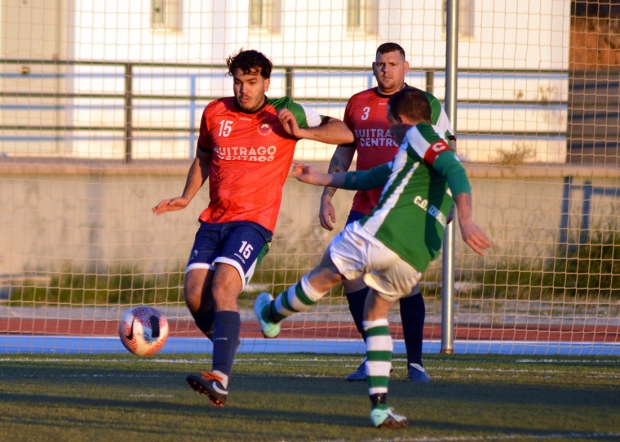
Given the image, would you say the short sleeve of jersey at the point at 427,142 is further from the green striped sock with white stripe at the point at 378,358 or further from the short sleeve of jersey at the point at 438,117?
the short sleeve of jersey at the point at 438,117

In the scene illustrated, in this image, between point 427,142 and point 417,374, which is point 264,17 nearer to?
point 417,374

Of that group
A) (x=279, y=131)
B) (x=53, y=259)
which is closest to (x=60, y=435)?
(x=279, y=131)

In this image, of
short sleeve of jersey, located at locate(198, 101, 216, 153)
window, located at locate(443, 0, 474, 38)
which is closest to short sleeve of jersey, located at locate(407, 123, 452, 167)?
short sleeve of jersey, located at locate(198, 101, 216, 153)

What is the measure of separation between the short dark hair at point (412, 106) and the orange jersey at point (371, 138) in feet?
5.31

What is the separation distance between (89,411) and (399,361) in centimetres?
340

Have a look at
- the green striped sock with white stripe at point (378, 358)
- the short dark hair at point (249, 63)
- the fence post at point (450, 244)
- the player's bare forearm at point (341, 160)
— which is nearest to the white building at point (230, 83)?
the fence post at point (450, 244)

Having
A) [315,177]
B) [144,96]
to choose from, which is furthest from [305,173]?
[144,96]

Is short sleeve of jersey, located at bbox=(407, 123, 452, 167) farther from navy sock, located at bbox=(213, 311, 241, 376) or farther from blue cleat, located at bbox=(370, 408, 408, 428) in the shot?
navy sock, located at bbox=(213, 311, 241, 376)

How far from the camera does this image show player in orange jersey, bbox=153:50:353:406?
16.6 ft

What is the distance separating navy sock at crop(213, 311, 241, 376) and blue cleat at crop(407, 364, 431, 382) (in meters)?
1.45

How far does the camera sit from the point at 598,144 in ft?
47.5

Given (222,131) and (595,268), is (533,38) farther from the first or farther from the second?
(222,131)

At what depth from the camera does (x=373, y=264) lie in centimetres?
425

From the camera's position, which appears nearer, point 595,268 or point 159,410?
point 159,410
